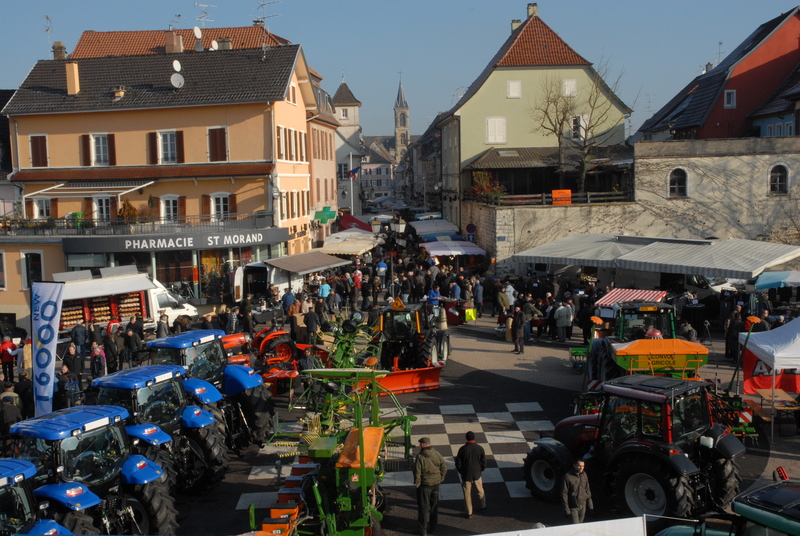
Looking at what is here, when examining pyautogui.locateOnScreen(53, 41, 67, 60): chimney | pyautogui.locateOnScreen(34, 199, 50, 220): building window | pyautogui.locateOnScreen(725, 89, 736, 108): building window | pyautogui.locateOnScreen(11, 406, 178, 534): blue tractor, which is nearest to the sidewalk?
pyautogui.locateOnScreen(11, 406, 178, 534): blue tractor

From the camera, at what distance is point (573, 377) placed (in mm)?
17453

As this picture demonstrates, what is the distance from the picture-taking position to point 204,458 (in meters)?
10.9

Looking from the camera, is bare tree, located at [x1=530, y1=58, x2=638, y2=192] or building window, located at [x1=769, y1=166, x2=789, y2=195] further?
bare tree, located at [x1=530, y1=58, x2=638, y2=192]

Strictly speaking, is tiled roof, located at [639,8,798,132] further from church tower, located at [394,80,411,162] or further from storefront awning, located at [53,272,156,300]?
church tower, located at [394,80,411,162]

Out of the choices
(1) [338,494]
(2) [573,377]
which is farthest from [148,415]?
(2) [573,377]

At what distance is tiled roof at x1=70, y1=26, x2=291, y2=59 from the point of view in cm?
4231

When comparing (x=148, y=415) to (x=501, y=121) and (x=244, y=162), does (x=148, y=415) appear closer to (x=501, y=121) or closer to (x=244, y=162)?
(x=244, y=162)

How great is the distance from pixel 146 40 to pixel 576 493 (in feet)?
136

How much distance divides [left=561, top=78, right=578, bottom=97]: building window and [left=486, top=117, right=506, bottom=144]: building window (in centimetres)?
346

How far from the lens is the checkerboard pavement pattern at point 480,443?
1095 cm

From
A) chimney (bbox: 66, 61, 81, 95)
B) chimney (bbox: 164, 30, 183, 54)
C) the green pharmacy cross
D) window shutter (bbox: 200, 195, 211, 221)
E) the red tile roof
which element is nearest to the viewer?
window shutter (bbox: 200, 195, 211, 221)

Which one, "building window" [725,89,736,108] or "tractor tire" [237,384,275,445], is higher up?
"building window" [725,89,736,108]

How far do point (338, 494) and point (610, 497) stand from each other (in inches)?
148

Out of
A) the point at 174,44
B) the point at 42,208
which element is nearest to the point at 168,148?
the point at 42,208
